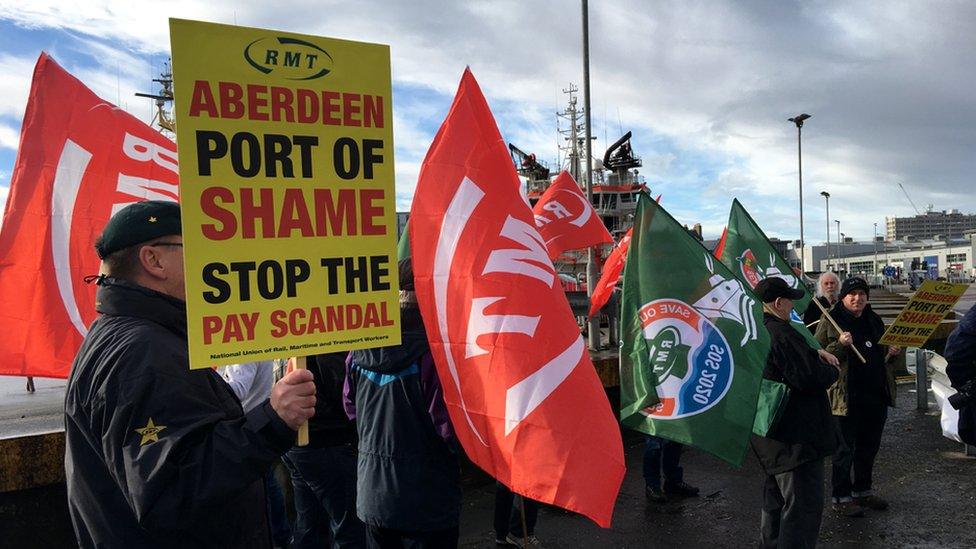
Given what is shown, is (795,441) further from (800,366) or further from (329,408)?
(329,408)

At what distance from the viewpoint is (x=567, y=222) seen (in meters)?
7.96

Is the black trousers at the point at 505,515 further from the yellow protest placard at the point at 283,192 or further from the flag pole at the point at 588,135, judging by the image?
the flag pole at the point at 588,135

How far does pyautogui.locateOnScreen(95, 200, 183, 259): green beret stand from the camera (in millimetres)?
2111

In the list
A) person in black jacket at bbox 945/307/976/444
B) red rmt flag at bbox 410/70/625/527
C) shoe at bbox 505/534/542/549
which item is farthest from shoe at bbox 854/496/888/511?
red rmt flag at bbox 410/70/625/527

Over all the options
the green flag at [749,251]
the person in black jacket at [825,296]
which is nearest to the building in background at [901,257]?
the person in black jacket at [825,296]

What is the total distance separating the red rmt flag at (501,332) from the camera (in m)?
2.75

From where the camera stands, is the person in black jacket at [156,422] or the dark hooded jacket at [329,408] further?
the dark hooded jacket at [329,408]

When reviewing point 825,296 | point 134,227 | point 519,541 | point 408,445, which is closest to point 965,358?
point 825,296

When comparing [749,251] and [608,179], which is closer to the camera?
[749,251]

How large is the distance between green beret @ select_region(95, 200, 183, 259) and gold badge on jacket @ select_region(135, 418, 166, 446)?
638 mm

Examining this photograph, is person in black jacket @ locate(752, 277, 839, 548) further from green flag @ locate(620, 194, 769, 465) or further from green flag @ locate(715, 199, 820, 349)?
green flag @ locate(715, 199, 820, 349)

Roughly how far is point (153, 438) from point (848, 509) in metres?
5.39

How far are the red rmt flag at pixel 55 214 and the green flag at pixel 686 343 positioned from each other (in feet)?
12.2

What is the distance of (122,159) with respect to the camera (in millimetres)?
4875
